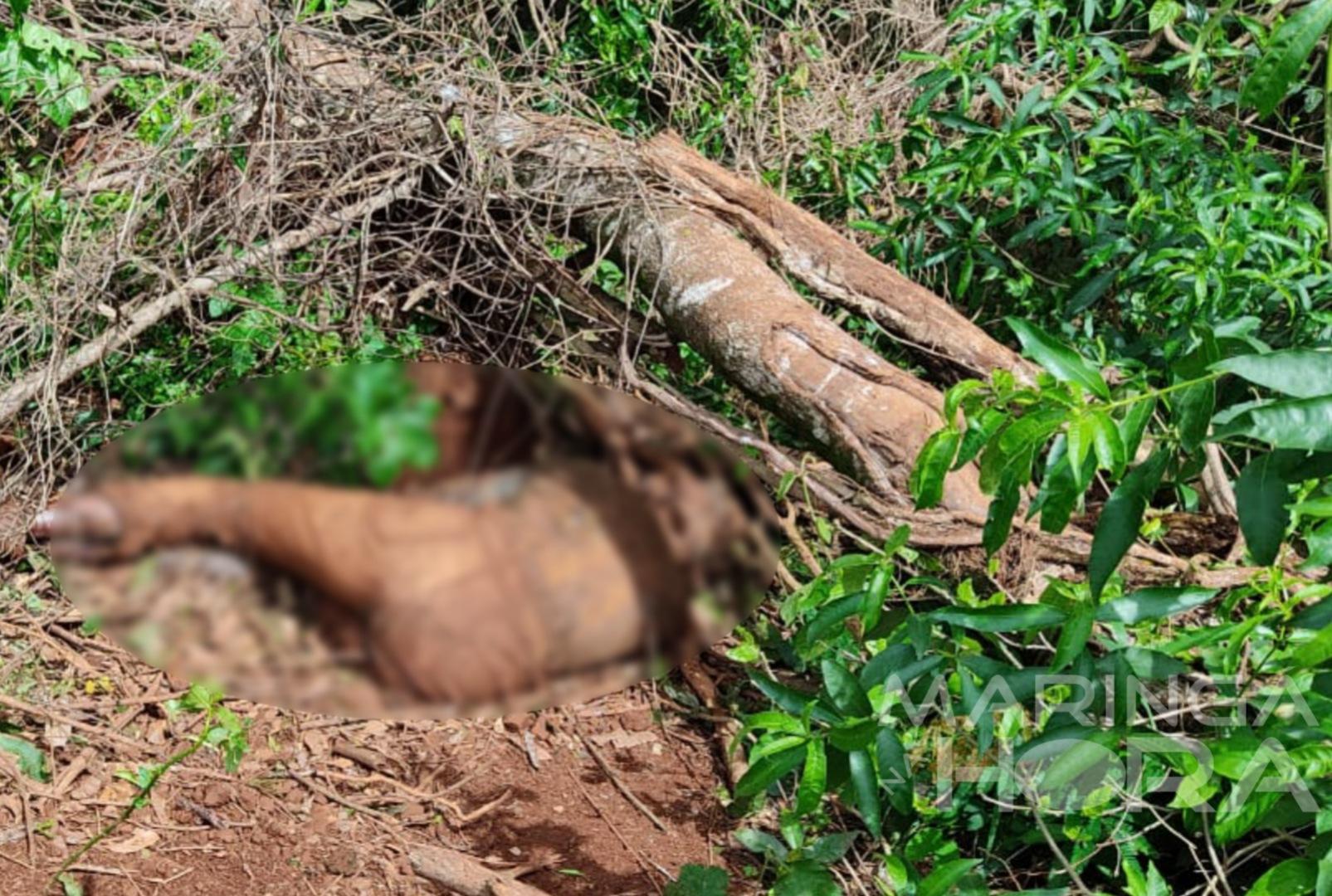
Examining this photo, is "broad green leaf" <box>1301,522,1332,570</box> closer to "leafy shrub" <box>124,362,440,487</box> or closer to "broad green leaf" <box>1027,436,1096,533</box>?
"broad green leaf" <box>1027,436,1096,533</box>

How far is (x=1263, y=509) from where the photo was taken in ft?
4.62

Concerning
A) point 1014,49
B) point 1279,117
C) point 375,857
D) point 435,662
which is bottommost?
point 375,857

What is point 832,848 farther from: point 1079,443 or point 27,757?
point 27,757

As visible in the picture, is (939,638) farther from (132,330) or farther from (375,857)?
(132,330)

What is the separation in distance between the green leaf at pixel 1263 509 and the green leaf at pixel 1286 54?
0.39m

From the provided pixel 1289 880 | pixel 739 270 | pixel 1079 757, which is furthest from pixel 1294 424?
pixel 739 270

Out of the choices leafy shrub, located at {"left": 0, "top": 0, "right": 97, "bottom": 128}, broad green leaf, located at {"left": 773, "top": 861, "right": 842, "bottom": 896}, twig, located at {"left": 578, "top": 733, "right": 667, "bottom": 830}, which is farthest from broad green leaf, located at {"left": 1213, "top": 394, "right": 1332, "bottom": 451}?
leafy shrub, located at {"left": 0, "top": 0, "right": 97, "bottom": 128}

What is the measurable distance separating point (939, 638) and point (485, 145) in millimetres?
2297

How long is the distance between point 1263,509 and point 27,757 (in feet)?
8.22

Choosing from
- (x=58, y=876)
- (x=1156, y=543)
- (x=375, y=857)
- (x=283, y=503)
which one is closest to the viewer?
(x=283, y=503)

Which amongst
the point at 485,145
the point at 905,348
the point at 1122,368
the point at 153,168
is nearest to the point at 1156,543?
the point at 1122,368

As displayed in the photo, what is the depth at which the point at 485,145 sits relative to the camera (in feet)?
12.4

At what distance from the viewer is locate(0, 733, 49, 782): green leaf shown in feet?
8.98

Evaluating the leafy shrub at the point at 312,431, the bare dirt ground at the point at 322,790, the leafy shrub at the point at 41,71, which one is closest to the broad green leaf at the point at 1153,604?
the leafy shrub at the point at 312,431
